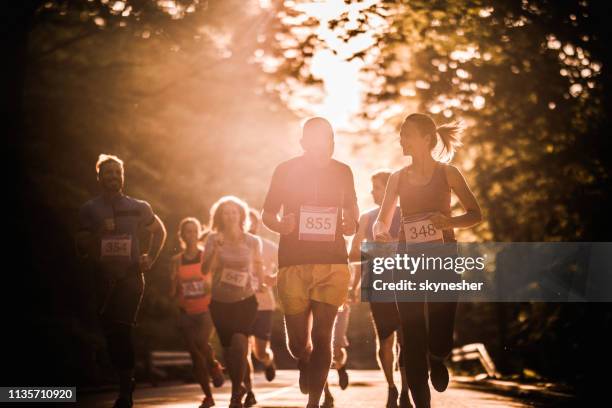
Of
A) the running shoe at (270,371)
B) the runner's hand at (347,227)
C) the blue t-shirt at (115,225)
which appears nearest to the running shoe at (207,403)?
the blue t-shirt at (115,225)

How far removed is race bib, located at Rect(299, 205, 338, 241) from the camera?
8.21m

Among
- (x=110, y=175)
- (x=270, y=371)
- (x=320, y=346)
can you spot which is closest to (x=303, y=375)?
(x=320, y=346)

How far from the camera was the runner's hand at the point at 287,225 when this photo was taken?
8.18 metres

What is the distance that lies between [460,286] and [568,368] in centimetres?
1010

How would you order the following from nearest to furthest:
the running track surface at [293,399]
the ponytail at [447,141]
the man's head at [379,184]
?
the ponytail at [447,141] < the man's head at [379,184] < the running track surface at [293,399]

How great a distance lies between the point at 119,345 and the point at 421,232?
144 inches

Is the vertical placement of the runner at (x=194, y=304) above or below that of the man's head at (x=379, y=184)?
below

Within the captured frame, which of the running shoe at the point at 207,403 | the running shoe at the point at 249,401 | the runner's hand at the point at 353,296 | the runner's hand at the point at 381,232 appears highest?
the runner's hand at the point at 381,232

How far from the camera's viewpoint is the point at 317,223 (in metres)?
8.26

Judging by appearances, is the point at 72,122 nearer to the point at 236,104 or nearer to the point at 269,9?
the point at 269,9

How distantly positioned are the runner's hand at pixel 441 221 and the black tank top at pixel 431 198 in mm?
77

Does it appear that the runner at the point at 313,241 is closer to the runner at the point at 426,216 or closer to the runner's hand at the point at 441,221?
the runner at the point at 426,216

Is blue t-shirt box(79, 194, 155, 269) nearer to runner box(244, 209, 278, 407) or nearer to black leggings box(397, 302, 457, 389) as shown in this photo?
black leggings box(397, 302, 457, 389)

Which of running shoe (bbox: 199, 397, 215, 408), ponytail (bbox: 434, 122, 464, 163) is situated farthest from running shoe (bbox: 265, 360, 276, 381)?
ponytail (bbox: 434, 122, 464, 163)
